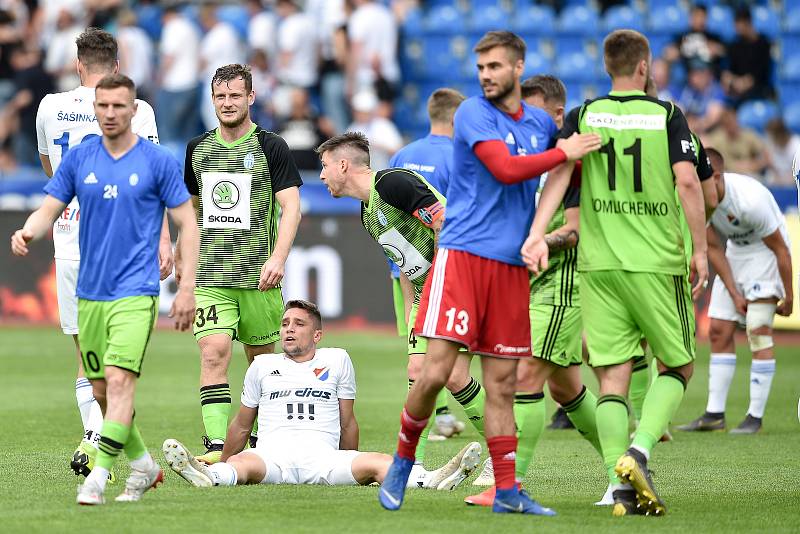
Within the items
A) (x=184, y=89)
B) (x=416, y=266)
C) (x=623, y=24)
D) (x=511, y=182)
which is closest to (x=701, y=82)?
(x=623, y=24)

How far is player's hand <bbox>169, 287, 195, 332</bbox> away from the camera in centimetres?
713

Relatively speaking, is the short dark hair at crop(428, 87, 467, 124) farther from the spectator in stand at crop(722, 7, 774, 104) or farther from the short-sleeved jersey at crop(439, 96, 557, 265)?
the spectator in stand at crop(722, 7, 774, 104)

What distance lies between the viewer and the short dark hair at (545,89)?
28.6 feet

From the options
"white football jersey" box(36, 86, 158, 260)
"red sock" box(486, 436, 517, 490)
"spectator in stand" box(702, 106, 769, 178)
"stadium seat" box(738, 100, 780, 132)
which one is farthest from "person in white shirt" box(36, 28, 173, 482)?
"stadium seat" box(738, 100, 780, 132)

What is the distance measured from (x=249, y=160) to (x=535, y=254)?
8.70ft

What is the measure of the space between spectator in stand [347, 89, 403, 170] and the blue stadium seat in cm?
467

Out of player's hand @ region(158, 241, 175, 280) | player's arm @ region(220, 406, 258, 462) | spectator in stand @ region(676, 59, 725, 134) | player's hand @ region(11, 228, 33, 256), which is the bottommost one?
player's arm @ region(220, 406, 258, 462)

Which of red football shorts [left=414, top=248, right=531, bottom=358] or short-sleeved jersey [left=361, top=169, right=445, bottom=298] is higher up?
short-sleeved jersey [left=361, top=169, right=445, bottom=298]

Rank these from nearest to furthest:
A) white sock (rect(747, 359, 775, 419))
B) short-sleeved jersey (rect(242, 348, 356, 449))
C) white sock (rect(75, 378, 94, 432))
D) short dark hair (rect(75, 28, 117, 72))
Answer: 1. short-sleeved jersey (rect(242, 348, 356, 449))
2. short dark hair (rect(75, 28, 117, 72))
3. white sock (rect(75, 378, 94, 432))
4. white sock (rect(747, 359, 775, 419))

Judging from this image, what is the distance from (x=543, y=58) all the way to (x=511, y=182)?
17.1m

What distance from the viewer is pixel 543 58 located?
23.5m

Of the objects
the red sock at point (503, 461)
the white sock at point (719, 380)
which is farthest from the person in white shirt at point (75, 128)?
the white sock at point (719, 380)

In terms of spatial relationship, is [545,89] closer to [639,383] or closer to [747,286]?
[639,383]

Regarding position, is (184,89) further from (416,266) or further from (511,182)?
(511,182)
